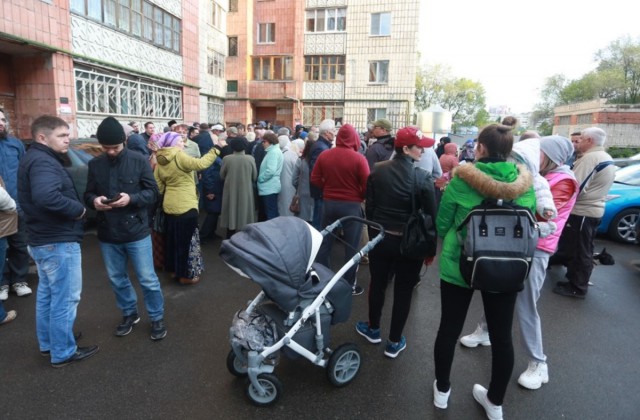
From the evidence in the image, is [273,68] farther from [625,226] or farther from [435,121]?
[625,226]

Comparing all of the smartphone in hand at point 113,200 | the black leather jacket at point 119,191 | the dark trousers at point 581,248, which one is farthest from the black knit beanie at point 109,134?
the dark trousers at point 581,248

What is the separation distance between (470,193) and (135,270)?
2.97 meters

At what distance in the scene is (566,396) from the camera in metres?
3.14

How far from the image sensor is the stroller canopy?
275cm

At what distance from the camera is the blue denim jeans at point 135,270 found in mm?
3680

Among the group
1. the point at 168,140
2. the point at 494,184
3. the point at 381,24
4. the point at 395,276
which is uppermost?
the point at 381,24

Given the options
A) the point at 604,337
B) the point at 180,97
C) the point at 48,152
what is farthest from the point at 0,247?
the point at 180,97

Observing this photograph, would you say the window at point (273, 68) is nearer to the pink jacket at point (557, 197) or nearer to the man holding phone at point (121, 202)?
the man holding phone at point (121, 202)

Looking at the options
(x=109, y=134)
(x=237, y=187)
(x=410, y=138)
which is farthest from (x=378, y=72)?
(x=109, y=134)

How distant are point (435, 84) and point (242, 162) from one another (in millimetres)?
57368

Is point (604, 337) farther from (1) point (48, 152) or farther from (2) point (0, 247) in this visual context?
(2) point (0, 247)

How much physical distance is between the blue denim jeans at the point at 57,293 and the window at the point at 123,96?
1229cm

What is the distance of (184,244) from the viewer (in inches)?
202

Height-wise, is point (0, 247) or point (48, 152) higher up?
point (48, 152)
